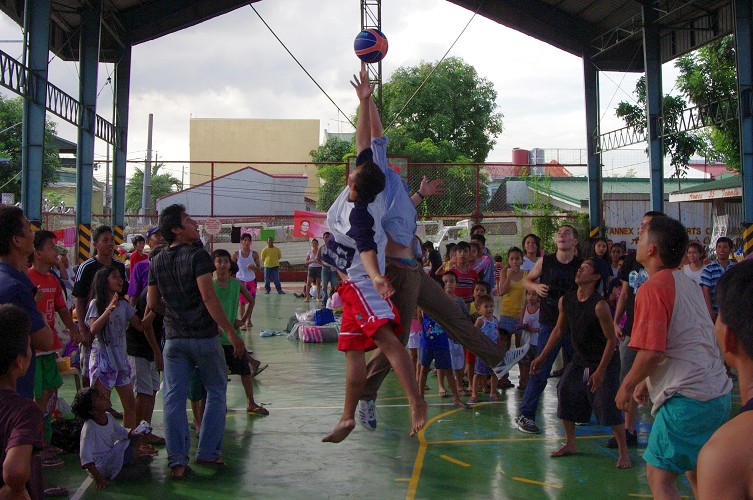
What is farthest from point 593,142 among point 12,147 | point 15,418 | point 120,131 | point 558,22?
point 12,147

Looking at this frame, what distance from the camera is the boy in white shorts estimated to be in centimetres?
521

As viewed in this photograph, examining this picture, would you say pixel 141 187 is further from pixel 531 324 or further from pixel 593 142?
pixel 531 324

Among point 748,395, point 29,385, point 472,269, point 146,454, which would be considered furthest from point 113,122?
point 748,395

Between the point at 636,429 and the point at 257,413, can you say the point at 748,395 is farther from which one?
the point at 257,413

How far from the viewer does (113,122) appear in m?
23.9

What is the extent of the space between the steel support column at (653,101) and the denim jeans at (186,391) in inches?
656

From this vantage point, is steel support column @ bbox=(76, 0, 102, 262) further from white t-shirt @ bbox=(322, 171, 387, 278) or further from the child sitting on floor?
white t-shirt @ bbox=(322, 171, 387, 278)

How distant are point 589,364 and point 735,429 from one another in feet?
15.7

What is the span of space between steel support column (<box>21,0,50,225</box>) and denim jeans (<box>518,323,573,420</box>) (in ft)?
37.0

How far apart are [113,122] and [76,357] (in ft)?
49.3

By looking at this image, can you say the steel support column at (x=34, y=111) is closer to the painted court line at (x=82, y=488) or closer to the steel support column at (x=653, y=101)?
the painted court line at (x=82, y=488)

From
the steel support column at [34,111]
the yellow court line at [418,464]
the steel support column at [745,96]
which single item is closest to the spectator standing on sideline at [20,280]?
the yellow court line at [418,464]

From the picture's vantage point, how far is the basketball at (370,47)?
7066mm

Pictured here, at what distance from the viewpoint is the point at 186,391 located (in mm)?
6336
